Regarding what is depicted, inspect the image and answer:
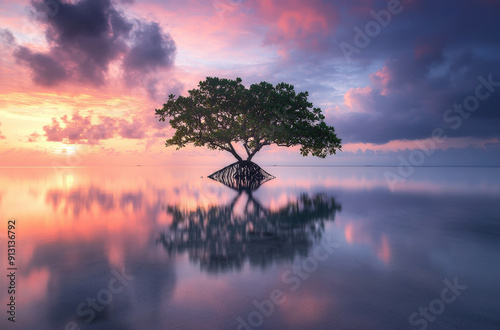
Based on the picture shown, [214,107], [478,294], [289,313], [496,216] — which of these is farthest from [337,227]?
[214,107]

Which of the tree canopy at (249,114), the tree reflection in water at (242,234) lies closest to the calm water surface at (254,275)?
the tree reflection in water at (242,234)

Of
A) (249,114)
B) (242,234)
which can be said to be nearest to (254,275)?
(242,234)

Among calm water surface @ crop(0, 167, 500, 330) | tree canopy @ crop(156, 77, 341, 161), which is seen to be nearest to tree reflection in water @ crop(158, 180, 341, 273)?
calm water surface @ crop(0, 167, 500, 330)

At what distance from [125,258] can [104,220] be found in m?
6.99

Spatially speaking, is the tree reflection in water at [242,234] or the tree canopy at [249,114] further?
the tree canopy at [249,114]

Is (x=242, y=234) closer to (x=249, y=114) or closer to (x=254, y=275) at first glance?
(x=254, y=275)

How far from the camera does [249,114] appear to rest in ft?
123

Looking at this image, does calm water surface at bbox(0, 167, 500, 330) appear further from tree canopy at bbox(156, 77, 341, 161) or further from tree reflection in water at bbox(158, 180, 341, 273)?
tree canopy at bbox(156, 77, 341, 161)

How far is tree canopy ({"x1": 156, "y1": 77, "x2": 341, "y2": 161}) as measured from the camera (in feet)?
119

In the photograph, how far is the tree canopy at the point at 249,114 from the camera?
36125 mm

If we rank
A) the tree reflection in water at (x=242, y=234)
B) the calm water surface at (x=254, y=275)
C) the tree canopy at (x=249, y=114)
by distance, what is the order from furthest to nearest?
1. the tree canopy at (x=249, y=114)
2. the tree reflection in water at (x=242, y=234)
3. the calm water surface at (x=254, y=275)

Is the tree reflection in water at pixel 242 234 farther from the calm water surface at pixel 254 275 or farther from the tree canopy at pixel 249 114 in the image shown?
the tree canopy at pixel 249 114

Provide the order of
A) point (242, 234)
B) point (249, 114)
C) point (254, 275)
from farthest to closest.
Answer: point (249, 114), point (242, 234), point (254, 275)

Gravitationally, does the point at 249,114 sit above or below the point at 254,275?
above
